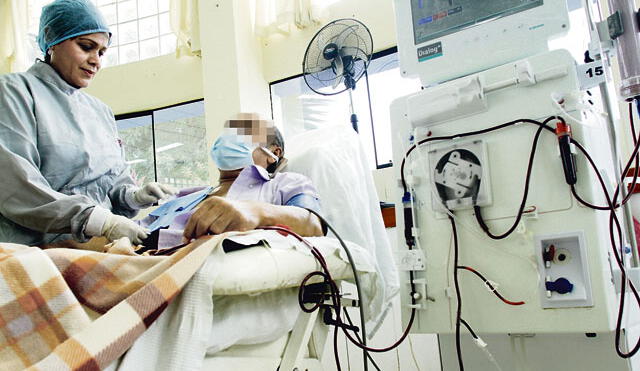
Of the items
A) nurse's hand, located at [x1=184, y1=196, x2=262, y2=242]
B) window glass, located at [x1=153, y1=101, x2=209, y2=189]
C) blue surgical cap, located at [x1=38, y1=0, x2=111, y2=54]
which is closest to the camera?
nurse's hand, located at [x1=184, y1=196, x2=262, y2=242]

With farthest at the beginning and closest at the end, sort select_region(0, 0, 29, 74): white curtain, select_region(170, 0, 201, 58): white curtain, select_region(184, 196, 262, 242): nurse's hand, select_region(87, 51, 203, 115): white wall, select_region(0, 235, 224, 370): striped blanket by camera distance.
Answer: select_region(0, 0, 29, 74): white curtain
select_region(87, 51, 203, 115): white wall
select_region(170, 0, 201, 58): white curtain
select_region(184, 196, 262, 242): nurse's hand
select_region(0, 235, 224, 370): striped blanket

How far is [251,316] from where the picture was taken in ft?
2.77

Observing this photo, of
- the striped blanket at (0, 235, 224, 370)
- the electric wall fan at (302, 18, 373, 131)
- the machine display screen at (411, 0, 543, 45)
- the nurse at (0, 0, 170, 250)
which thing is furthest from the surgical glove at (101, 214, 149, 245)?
the electric wall fan at (302, 18, 373, 131)

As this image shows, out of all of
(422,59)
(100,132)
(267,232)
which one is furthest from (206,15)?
(267,232)

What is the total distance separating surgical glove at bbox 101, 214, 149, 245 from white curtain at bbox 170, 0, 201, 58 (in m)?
3.11

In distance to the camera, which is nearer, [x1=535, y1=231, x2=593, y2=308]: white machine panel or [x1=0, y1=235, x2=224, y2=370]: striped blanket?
[x1=0, y1=235, x2=224, y2=370]: striped blanket

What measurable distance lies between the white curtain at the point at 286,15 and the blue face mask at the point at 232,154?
96.5 inches

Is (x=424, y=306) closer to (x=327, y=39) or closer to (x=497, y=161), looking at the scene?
(x=497, y=161)

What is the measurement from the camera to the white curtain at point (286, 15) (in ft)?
12.5

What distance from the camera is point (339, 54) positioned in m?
2.36

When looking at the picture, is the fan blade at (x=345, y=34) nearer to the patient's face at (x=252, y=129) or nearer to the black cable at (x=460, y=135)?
the patient's face at (x=252, y=129)

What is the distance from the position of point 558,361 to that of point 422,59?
0.93m

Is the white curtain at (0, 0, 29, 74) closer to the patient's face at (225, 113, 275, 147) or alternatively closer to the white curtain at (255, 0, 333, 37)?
the white curtain at (255, 0, 333, 37)

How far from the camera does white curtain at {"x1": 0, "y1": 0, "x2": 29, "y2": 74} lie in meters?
4.82
